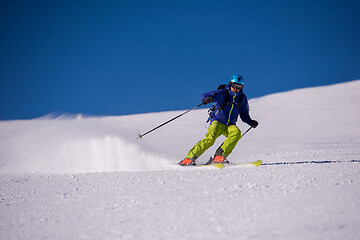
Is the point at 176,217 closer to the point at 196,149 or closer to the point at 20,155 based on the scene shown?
the point at 196,149

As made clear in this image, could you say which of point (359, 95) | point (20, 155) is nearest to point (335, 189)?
point (20, 155)

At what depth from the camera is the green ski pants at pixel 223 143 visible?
6.32 metres

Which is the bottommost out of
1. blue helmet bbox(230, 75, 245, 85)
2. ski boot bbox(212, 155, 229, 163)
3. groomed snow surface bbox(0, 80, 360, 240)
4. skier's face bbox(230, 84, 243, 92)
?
groomed snow surface bbox(0, 80, 360, 240)

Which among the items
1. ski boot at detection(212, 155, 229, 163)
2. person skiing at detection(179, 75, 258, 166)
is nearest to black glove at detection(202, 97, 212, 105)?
person skiing at detection(179, 75, 258, 166)

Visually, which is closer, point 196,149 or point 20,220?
point 20,220

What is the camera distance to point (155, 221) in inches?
97.3

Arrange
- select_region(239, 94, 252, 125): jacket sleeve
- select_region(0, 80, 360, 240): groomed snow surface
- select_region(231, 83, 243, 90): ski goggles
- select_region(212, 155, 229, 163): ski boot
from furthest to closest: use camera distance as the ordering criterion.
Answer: select_region(239, 94, 252, 125): jacket sleeve
select_region(231, 83, 243, 90): ski goggles
select_region(212, 155, 229, 163): ski boot
select_region(0, 80, 360, 240): groomed snow surface

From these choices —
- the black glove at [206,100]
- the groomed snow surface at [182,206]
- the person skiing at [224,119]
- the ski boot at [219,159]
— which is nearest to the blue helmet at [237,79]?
the person skiing at [224,119]

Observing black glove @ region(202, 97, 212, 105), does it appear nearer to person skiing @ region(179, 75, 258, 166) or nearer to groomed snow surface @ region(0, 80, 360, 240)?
person skiing @ region(179, 75, 258, 166)

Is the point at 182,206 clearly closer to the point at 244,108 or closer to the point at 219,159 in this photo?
the point at 219,159

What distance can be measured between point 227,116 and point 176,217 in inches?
168

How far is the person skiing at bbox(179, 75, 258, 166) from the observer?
633 cm

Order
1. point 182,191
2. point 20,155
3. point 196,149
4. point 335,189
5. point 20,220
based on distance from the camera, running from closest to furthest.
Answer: point 20,220
point 335,189
point 182,191
point 196,149
point 20,155

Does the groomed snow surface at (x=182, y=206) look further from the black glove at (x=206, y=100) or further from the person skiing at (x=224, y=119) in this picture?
the black glove at (x=206, y=100)
